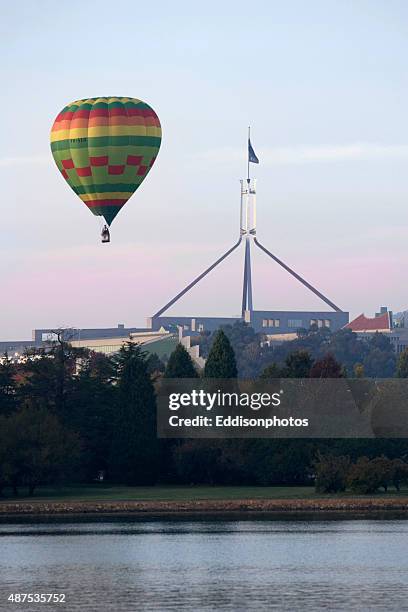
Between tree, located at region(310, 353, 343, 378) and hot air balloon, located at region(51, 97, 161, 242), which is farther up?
hot air balloon, located at region(51, 97, 161, 242)

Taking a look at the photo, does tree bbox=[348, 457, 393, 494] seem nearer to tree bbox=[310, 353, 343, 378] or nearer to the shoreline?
the shoreline

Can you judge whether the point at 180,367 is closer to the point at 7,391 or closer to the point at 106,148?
the point at 7,391

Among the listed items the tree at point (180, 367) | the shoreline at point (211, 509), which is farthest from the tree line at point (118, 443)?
the tree at point (180, 367)

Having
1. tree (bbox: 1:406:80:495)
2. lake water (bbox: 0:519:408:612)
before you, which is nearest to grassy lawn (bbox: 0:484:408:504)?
tree (bbox: 1:406:80:495)

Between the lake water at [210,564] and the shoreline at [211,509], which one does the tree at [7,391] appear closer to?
the shoreline at [211,509]

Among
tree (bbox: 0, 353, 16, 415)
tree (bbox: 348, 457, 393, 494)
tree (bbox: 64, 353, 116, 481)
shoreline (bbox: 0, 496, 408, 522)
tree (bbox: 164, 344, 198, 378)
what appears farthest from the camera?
tree (bbox: 164, 344, 198, 378)

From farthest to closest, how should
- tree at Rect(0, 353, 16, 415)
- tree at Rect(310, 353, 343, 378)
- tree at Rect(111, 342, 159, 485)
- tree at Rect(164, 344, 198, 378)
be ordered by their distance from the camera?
tree at Rect(164, 344, 198, 378) → tree at Rect(310, 353, 343, 378) → tree at Rect(0, 353, 16, 415) → tree at Rect(111, 342, 159, 485)

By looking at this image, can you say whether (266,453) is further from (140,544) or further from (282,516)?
(140,544)
